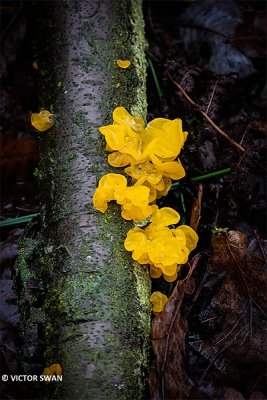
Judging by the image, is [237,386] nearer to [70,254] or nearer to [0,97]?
[70,254]

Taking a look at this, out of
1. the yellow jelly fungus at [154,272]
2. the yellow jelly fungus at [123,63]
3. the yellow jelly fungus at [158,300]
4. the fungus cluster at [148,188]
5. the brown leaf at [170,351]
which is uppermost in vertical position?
the yellow jelly fungus at [123,63]

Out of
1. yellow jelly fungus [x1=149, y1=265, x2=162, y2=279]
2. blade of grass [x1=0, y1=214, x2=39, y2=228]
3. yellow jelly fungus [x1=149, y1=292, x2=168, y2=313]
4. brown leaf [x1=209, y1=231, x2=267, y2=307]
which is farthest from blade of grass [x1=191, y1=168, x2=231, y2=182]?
blade of grass [x1=0, y1=214, x2=39, y2=228]

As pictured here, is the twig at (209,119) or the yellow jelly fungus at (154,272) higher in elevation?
the twig at (209,119)

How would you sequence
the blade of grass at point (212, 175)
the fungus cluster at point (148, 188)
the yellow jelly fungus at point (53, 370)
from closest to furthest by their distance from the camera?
the yellow jelly fungus at point (53, 370) → the fungus cluster at point (148, 188) → the blade of grass at point (212, 175)

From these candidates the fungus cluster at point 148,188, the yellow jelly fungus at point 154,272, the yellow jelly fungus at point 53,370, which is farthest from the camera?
the yellow jelly fungus at point 154,272

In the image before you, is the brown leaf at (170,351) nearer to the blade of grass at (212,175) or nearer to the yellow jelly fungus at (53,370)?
the yellow jelly fungus at (53,370)

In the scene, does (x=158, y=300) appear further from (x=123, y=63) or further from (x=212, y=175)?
(x=123, y=63)

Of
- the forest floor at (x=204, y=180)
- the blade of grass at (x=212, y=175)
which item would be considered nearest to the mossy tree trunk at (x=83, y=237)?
the forest floor at (x=204, y=180)
